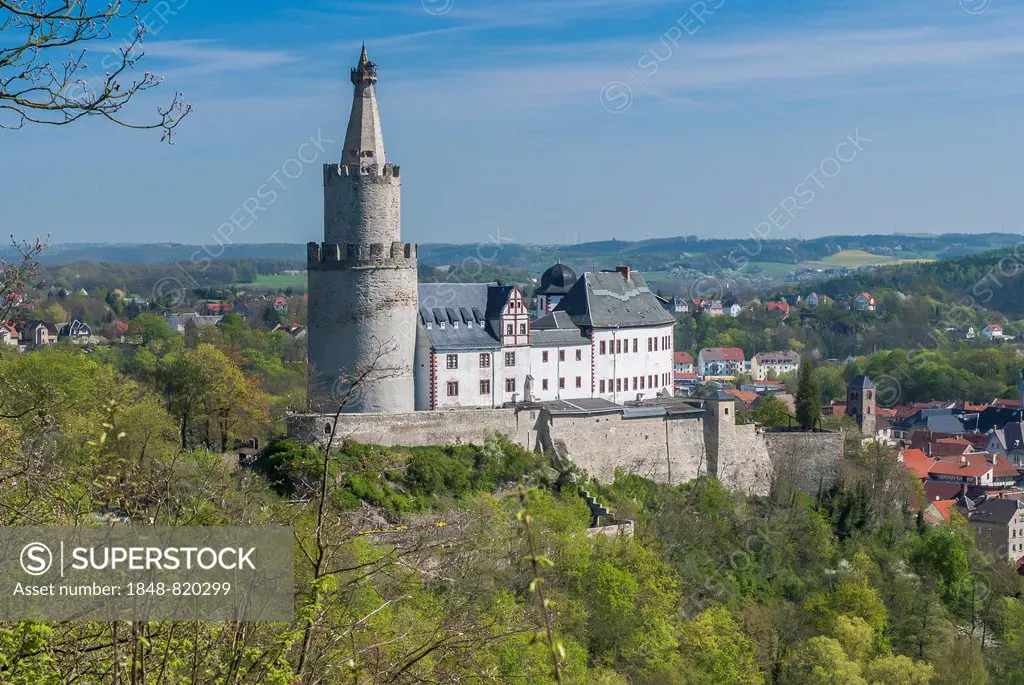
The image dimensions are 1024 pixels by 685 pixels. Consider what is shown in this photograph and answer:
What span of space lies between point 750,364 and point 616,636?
108 metres

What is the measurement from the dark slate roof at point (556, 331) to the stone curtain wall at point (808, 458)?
7.33 meters

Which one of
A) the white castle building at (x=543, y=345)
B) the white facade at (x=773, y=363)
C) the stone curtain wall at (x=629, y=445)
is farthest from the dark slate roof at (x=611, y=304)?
the white facade at (x=773, y=363)

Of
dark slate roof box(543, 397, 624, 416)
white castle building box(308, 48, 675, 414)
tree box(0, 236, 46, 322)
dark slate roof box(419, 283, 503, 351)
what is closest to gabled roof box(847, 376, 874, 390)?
white castle building box(308, 48, 675, 414)

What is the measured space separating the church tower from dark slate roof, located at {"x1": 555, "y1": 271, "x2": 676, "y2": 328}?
8240mm

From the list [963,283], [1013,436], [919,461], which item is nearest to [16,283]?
[919,461]

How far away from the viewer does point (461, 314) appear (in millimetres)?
40000

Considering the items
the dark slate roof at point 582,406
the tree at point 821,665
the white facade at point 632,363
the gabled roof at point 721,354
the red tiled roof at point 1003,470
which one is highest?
the white facade at point 632,363

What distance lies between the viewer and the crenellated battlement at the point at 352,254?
119 ft

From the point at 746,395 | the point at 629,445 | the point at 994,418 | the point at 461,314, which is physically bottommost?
the point at 994,418

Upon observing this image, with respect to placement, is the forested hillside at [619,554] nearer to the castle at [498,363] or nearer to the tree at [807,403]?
the castle at [498,363]

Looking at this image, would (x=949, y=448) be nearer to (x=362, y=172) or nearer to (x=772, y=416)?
(x=772, y=416)

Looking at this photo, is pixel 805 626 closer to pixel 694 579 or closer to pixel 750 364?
pixel 694 579

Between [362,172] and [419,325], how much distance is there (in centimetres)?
459

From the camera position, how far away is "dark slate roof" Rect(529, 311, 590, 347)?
4181 centimetres
